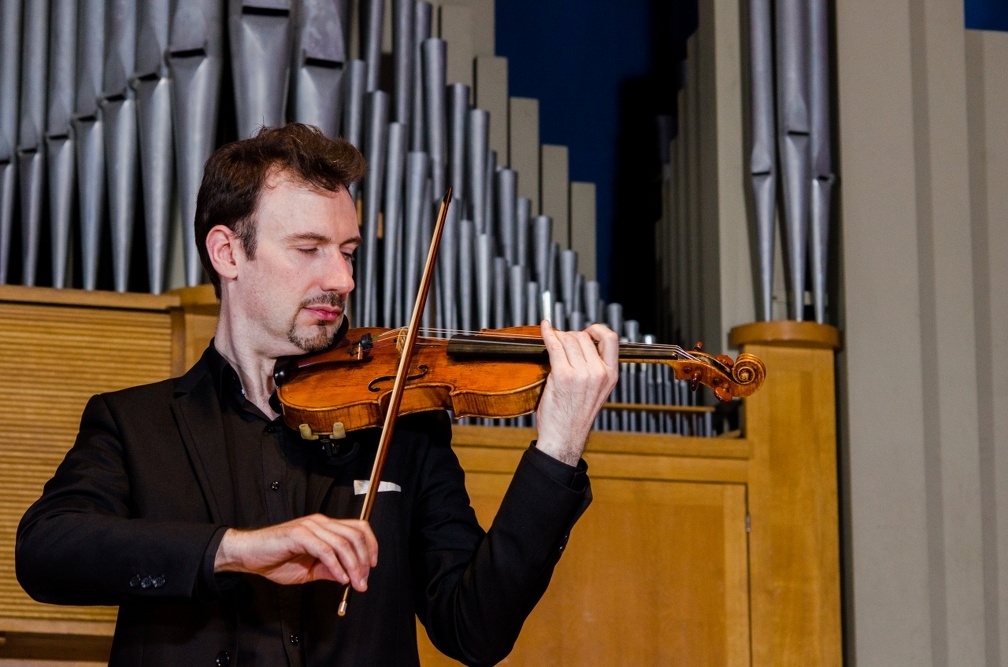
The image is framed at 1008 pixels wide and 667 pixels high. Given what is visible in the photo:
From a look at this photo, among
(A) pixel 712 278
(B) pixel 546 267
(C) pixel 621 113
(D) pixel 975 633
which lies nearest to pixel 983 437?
(D) pixel 975 633

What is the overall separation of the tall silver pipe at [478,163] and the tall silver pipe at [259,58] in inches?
25.2

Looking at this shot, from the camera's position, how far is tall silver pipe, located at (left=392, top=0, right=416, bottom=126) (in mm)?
4188

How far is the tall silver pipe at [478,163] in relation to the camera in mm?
4195

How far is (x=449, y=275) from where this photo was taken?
4.02m

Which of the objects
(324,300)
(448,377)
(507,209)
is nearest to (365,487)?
(448,377)

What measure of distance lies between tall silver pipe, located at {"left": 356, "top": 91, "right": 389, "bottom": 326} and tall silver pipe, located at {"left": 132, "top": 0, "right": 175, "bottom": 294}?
57 centimetres

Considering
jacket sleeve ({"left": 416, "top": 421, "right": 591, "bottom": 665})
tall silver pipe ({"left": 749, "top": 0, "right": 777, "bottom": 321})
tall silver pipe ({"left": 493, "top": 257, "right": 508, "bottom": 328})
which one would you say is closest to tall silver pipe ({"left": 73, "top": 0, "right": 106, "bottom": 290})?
tall silver pipe ({"left": 493, "top": 257, "right": 508, "bottom": 328})

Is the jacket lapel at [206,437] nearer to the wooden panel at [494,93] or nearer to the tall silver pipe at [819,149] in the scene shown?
the tall silver pipe at [819,149]

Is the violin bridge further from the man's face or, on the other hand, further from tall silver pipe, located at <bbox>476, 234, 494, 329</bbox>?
tall silver pipe, located at <bbox>476, 234, 494, 329</bbox>

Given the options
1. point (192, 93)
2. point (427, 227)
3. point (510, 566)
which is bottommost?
point (510, 566)

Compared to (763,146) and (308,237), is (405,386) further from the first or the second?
(763,146)

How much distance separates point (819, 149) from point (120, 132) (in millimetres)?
2100

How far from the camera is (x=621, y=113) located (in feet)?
17.7

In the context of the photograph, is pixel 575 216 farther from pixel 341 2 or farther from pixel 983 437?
pixel 983 437
